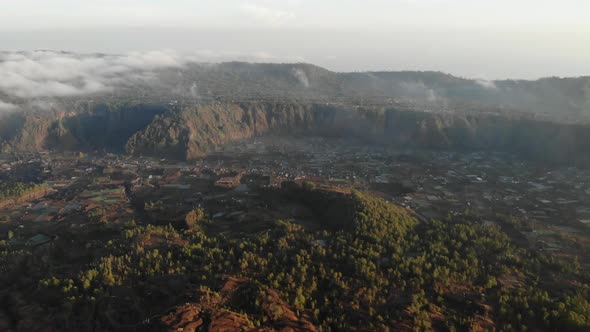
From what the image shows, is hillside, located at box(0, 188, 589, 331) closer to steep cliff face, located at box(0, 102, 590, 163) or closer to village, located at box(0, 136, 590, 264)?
village, located at box(0, 136, 590, 264)

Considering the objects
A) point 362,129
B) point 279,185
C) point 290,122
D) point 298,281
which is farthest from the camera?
point 290,122

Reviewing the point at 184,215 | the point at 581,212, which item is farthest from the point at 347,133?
the point at 184,215

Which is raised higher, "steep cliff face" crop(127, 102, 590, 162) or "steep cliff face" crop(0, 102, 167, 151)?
"steep cliff face" crop(127, 102, 590, 162)

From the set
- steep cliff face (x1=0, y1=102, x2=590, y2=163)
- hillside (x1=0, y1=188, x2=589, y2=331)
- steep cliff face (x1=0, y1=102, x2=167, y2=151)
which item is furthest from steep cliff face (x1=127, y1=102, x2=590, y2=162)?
hillside (x1=0, y1=188, x2=589, y2=331)

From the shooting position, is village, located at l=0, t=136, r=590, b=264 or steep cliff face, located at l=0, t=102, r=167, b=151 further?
steep cliff face, located at l=0, t=102, r=167, b=151

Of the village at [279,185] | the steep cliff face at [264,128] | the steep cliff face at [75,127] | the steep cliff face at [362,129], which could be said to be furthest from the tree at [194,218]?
the steep cliff face at [75,127]

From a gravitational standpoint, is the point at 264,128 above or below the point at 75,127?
above

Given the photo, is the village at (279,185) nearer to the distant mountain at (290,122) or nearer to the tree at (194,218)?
the tree at (194,218)

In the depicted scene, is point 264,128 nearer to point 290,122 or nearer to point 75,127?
point 290,122

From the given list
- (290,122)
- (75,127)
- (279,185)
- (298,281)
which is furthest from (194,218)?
(75,127)

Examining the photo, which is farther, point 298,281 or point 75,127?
point 75,127

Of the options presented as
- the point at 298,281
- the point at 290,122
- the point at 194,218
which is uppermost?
the point at 290,122
